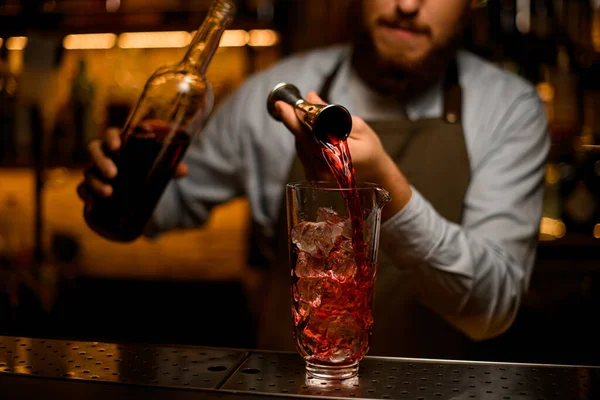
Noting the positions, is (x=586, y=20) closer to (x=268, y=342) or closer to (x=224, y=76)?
(x=224, y=76)

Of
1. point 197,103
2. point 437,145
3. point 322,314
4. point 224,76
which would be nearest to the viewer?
point 322,314

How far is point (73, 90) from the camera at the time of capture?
10.6 feet

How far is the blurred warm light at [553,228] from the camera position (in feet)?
8.89

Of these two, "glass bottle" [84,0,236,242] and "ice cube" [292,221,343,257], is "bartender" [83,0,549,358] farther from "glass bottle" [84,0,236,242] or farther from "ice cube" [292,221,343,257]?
"ice cube" [292,221,343,257]

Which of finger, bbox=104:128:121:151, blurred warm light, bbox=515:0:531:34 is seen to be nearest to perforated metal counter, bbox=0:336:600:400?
finger, bbox=104:128:121:151

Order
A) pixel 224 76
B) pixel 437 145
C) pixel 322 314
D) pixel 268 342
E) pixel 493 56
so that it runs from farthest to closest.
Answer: pixel 224 76
pixel 493 56
pixel 268 342
pixel 437 145
pixel 322 314

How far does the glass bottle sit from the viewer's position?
1.34m

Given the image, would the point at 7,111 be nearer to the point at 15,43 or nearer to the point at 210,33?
the point at 15,43

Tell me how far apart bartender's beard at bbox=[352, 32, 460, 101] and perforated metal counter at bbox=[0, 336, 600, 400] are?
937 mm

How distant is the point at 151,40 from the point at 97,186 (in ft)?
6.62

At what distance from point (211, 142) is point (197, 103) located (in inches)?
26.2

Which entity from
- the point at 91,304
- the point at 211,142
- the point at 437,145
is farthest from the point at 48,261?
the point at 437,145

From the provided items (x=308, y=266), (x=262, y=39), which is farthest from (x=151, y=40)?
(x=308, y=266)

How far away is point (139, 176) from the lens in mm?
1350
